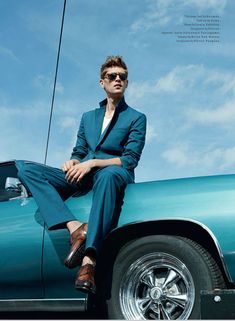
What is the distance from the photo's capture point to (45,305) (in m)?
3.84

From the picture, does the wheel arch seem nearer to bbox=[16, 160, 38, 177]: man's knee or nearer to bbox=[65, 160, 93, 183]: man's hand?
bbox=[65, 160, 93, 183]: man's hand

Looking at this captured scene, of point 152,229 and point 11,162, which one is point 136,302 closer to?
point 152,229

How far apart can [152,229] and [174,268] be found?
306 mm

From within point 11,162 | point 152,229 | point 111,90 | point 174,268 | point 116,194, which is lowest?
point 174,268

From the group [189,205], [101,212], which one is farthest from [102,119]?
[189,205]

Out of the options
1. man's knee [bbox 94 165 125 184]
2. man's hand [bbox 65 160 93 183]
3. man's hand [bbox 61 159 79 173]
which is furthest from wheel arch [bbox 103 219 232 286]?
man's hand [bbox 61 159 79 173]

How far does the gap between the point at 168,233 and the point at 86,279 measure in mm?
654

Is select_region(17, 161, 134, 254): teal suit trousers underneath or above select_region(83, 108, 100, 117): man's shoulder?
underneath

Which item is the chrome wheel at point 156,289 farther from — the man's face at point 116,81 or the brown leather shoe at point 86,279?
the man's face at point 116,81

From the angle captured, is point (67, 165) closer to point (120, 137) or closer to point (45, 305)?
point (120, 137)

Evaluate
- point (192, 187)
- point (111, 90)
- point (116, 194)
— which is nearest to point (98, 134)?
point (111, 90)

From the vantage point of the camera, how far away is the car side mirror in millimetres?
4000

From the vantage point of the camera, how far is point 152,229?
3645 mm

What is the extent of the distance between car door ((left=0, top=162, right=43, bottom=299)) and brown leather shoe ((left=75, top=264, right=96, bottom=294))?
0.60 metres
